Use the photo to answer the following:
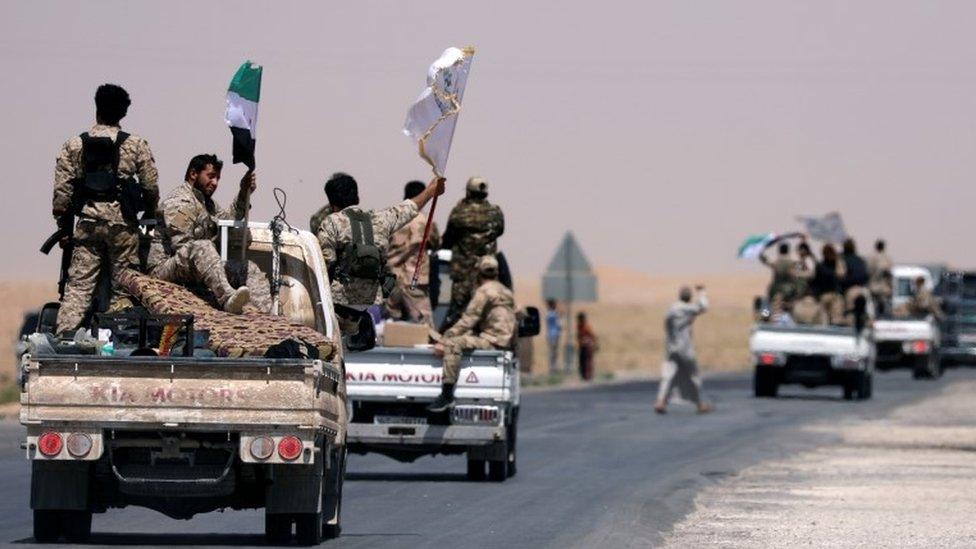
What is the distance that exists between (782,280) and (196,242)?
28140 mm

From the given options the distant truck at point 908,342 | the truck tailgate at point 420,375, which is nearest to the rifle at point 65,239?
the truck tailgate at point 420,375

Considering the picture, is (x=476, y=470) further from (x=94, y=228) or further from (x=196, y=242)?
(x=196, y=242)

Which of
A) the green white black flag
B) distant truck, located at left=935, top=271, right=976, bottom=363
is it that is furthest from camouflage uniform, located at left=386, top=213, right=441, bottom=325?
distant truck, located at left=935, top=271, right=976, bottom=363

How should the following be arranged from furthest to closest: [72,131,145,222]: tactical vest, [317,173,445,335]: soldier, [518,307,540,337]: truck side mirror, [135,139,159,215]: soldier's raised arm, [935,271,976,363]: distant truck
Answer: [935,271,976,363]: distant truck
[518,307,540,337]: truck side mirror
[317,173,445,335]: soldier
[135,139,159,215]: soldier's raised arm
[72,131,145,222]: tactical vest

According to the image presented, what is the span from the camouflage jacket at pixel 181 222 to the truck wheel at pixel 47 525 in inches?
73.7

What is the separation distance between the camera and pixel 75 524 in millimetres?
13711

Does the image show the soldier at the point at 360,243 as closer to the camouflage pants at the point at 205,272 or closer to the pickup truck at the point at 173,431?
the camouflage pants at the point at 205,272

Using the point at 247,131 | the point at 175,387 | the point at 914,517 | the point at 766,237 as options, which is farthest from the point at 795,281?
the point at 175,387

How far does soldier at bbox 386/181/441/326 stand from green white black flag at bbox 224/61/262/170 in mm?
5606

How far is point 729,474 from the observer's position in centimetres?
2294

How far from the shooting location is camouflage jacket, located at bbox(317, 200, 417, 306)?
55.3ft

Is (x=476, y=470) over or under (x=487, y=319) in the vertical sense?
under

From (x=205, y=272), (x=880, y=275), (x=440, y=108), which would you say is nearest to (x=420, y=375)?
(x=440, y=108)

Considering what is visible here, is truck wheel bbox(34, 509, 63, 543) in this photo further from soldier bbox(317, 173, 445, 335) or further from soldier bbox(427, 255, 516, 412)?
soldier bbox(427, 255, 516, 412)
